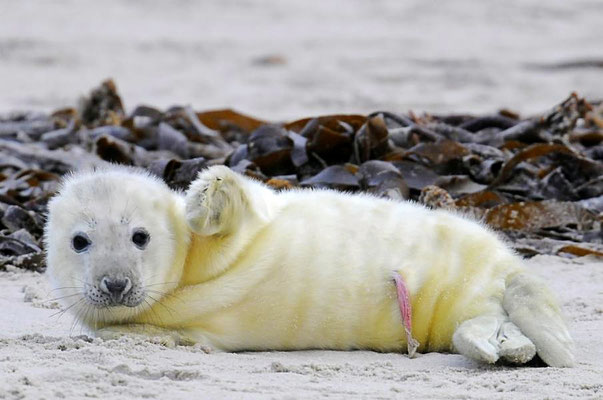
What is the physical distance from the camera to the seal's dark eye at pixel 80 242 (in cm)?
305

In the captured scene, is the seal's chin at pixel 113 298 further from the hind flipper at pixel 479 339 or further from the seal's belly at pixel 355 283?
the hind flipper at pixel 479 339

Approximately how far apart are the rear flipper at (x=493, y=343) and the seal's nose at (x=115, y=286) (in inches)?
36.2

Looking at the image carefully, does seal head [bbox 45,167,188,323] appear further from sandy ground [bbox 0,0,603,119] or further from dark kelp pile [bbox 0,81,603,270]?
sandy ground [bbox 0,0,603,119]

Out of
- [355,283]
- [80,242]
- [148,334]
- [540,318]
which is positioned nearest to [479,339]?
[540,318]

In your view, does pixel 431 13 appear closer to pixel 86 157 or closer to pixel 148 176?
pixel 86 157

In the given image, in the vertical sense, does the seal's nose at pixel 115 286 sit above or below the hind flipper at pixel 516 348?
above

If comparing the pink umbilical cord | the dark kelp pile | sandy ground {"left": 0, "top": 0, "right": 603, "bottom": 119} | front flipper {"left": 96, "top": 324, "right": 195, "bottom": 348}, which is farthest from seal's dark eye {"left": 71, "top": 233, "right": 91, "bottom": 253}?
sandy ground {"left": 0, "top": 0, "right": 603, "bottom": 119}

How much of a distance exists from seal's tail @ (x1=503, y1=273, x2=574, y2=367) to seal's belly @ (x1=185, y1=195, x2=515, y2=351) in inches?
3.0

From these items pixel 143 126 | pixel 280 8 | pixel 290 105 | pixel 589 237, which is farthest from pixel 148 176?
pixel 280 8

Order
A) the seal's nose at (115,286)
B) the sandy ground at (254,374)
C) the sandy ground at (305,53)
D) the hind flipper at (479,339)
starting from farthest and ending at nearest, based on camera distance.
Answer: the sandy ground at (305,53), the seal's nose at (115,286), the hind flipper at (479,339), the sandy ground at (254,374)

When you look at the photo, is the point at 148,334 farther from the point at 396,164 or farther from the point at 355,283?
the point at 396,164

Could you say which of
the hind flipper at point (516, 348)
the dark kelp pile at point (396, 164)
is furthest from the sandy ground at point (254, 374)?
the dark kelp pile at point (396, 164)

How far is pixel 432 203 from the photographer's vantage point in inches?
173

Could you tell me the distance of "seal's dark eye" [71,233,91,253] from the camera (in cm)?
305
